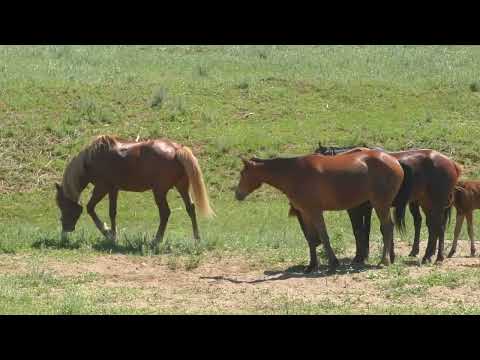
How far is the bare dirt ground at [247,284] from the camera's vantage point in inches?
456

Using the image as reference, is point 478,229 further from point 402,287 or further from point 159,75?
point 159,75

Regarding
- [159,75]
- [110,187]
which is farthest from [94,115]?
[110,187]

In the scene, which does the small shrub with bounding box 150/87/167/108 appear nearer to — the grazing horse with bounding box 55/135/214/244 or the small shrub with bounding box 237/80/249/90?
the small shrub with bounding box 237/80/249/90

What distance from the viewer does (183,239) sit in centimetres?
1672

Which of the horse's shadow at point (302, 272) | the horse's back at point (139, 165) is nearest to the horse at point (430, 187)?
the horse's shadow at point (302, 272)

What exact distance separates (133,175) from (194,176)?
124 centimetres

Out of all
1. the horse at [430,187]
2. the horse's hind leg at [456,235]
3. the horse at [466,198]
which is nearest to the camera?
the horse at [430,187]

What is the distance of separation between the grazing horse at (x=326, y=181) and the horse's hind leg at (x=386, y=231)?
5 cm

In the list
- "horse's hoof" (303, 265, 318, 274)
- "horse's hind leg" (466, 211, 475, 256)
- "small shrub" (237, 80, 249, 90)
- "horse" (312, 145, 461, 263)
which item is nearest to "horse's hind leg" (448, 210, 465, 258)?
"horse's hind leg" (466, 211, 475, 256)

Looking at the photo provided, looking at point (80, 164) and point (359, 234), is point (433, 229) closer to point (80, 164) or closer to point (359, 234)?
point (359, 234)

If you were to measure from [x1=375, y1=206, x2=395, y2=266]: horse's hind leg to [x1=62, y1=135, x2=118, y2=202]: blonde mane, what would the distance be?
5.30 m

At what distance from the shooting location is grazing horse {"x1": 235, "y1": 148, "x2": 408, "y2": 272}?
13906 millimetres

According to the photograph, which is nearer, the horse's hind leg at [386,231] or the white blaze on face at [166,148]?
the horse's hind leg at [386,231]

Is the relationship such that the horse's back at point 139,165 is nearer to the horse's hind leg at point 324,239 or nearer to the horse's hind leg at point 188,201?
the horse's hind leg at point 188,201
